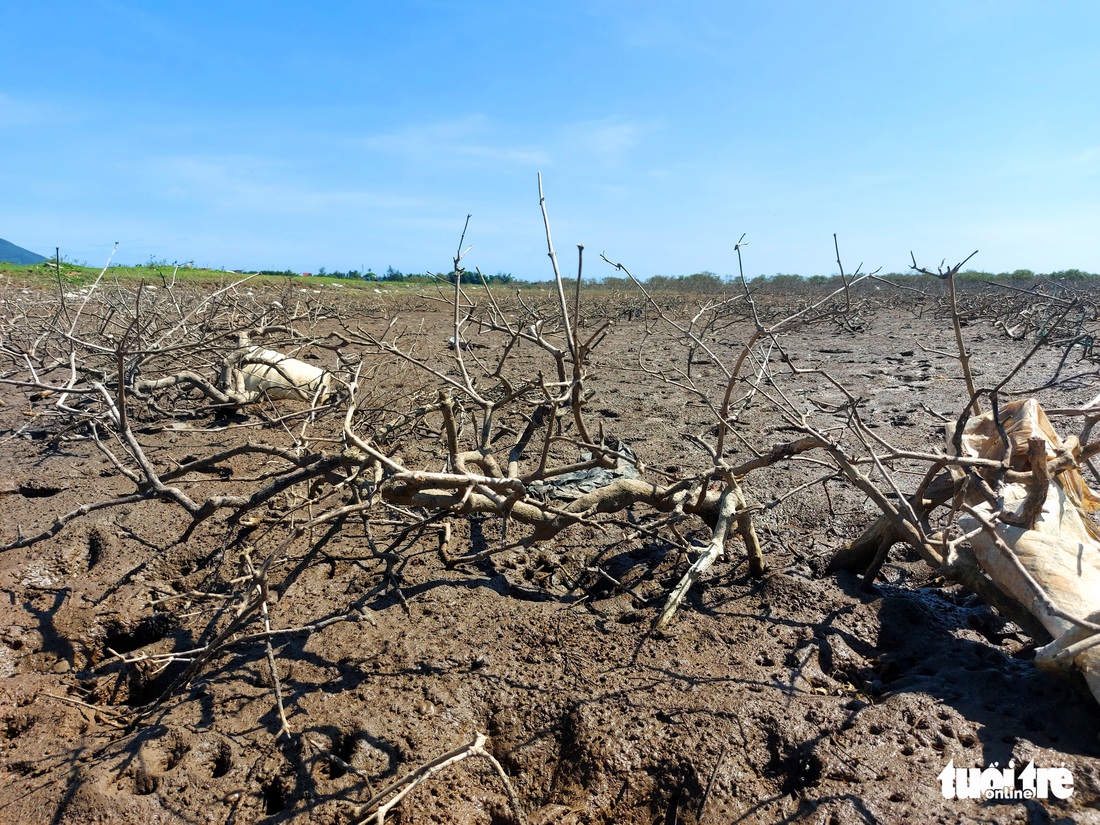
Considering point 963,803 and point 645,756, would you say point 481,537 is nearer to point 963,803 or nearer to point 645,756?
point 645,756

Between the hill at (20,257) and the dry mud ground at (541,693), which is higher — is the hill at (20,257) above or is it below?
above

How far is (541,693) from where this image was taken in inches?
A: 84.7

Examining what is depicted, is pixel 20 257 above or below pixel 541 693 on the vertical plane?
above

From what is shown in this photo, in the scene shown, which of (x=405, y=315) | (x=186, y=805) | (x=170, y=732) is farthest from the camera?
(x=405, y=315)

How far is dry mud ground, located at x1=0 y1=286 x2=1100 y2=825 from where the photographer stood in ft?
5.92

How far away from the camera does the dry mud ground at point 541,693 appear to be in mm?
1805

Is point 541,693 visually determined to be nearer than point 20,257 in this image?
Yes

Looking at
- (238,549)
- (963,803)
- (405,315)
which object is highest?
(405,315)

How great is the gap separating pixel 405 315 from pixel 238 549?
42.4ft

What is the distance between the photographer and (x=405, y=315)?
15.5 meters

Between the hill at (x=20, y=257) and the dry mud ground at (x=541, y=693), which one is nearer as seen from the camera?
the dry mud ground at (x=541, y=693)

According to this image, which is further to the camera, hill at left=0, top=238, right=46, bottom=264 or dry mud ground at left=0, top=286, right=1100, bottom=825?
hill at left=0, top=238, right=46, bottom=264

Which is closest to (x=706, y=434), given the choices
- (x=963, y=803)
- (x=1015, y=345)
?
(x=963, y=803)

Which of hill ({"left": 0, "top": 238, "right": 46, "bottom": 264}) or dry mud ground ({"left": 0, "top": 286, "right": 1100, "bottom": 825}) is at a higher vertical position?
hill ({"left": 0, "top": 238, "right": 46, "bottom": 264})
